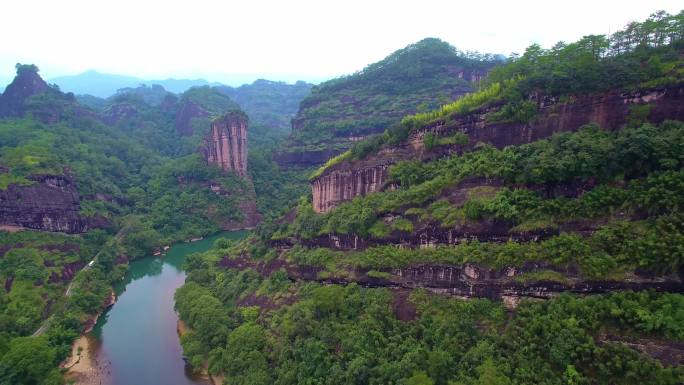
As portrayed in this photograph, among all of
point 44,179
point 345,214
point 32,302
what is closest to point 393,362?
point 345,214

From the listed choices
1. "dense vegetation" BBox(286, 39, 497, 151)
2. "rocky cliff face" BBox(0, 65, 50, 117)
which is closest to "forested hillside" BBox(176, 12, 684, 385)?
"dense vegetation" BBox(286, 39, 497, 151)

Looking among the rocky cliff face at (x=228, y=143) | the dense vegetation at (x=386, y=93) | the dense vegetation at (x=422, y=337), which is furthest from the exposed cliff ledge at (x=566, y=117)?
the rocky cliff face at (x=228, y=143)

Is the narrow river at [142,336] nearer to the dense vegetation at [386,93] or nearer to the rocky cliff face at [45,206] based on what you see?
the rocky cliff face at [45,206]

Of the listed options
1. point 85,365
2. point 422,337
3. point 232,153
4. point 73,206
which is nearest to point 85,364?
point 85,365

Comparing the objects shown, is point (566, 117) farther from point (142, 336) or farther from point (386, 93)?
point (386, 93)

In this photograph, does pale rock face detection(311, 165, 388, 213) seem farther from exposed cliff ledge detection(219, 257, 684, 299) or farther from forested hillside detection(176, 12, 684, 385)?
exposed cliff ledge detection(219, 257, 684, 299)
